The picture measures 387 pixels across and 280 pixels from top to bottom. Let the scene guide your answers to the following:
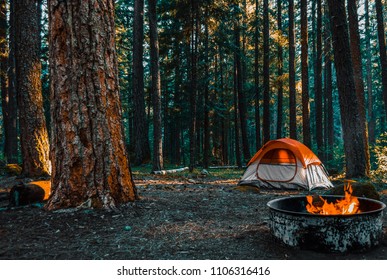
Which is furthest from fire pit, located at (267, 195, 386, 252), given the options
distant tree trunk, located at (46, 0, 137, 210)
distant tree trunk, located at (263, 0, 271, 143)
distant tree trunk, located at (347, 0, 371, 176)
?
distant tree trunk, located at (263, 0, 271, 143)

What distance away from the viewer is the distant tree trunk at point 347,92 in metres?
9.15

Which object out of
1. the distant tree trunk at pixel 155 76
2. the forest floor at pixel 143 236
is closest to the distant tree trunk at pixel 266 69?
the distant tree trunk at pixel 155 76

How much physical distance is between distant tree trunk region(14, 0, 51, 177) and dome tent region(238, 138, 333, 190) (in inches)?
248

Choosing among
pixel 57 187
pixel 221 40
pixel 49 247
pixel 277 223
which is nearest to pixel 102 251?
pixel 49 247

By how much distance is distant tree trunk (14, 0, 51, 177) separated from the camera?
837 cm

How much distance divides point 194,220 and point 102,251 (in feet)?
5.86

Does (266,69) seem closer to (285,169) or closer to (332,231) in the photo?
(285,169)

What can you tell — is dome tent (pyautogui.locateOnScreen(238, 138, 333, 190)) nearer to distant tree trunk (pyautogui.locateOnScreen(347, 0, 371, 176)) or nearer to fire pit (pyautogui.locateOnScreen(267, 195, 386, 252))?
distant tree trunk (pyautogui.locateOnScreen(347, 0, 371, 176))

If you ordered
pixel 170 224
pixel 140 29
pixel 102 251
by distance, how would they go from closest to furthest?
pixel 102 251 → pixel 170 224 → pixel 140 29

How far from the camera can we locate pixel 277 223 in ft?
12.0

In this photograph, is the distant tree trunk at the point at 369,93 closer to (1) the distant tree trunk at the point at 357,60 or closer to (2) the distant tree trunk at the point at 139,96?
(1) the distant tree trunk at the point at 357,60

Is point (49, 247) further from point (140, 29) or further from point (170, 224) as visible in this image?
point (140, 29)

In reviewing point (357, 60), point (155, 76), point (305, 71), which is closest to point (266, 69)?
point (305, 71)

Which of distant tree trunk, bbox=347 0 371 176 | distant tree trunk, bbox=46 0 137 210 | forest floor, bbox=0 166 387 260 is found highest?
distant tree trunk, bbox=347 0 371 176
